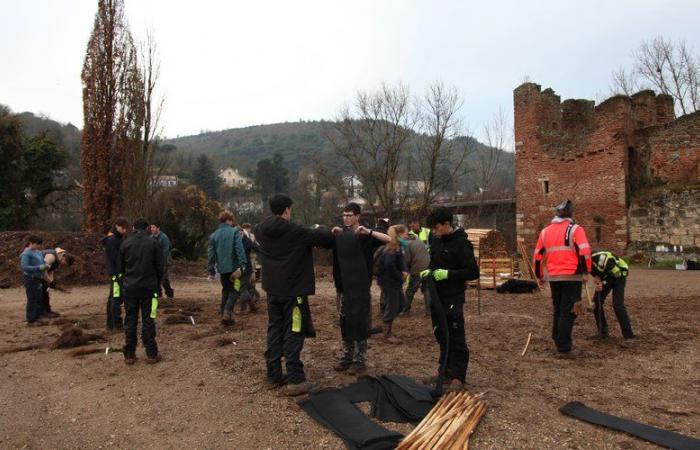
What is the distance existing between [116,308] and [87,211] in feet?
45.8

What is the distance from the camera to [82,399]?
5.14 meters

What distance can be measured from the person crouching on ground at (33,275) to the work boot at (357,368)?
653 centimetres

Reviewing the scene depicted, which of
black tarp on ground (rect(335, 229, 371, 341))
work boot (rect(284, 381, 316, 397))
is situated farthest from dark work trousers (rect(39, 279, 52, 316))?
black tarp on ground (rect(335, 229, 371, 341))

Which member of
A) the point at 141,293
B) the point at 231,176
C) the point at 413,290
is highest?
the point at 231,176

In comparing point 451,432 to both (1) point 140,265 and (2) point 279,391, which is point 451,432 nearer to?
(2) point 279,391

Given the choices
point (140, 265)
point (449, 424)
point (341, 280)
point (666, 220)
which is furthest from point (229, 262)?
point (666, 220)

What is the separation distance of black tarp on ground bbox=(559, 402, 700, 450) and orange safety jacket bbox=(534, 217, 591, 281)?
211 cm

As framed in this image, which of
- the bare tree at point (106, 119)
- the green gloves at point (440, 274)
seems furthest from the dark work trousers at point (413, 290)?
the bare tree at point (106, 119)

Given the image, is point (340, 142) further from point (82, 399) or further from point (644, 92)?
point (82, 399)

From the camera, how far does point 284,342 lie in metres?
5.25

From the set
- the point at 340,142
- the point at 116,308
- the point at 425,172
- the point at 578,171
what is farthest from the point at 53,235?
the point at 578,171

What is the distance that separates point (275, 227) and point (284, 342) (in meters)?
1.17

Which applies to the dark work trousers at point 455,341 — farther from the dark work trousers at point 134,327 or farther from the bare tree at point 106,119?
the bare tree at point 106,119

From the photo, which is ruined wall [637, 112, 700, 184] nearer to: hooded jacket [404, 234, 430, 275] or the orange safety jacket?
hooded jacket [404, 234, 430, 275]
